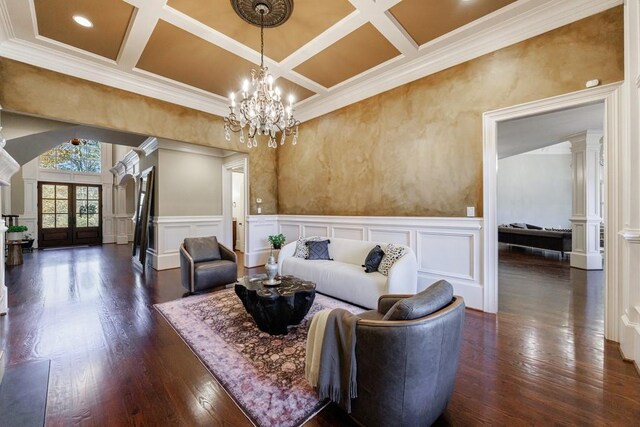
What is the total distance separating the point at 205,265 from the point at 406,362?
3.53 metres

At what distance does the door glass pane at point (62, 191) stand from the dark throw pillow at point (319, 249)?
10.5 metres

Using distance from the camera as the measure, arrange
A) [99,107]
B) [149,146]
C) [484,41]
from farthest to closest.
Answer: [149,146] < [99,107] < [484,41]

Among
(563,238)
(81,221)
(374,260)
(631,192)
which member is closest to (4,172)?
(374,260)

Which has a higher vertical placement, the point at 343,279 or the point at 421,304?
the point at 421,304

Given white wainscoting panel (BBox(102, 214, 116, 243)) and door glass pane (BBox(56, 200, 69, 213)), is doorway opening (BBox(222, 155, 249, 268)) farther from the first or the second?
door glass pane (BBox(56, 200, 69, 213))

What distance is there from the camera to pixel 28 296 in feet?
12.8

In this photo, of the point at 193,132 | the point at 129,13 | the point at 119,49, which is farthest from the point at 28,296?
the point at 129,13

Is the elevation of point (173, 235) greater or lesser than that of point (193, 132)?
lesser

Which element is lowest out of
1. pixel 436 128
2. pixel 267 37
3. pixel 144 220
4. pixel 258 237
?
→ pixel 258 237

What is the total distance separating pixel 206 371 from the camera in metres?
2.12

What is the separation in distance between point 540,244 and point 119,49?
9.85 metres

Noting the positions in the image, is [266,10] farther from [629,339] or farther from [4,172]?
[629,339]

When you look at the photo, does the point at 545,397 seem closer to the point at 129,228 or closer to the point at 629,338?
the point at 629,338

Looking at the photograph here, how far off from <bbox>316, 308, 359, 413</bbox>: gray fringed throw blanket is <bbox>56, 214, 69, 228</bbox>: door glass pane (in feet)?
40.1
